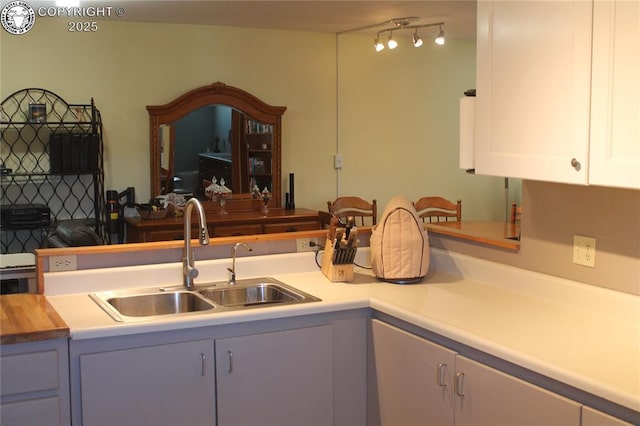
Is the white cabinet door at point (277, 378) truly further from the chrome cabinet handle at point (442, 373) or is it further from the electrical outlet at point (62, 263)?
the electrical outlet at point (62, 263)

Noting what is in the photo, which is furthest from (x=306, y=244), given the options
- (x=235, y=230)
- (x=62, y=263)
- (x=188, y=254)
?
(x=235, y=230)

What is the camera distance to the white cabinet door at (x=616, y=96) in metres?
2.05

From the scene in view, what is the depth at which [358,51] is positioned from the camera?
628cm

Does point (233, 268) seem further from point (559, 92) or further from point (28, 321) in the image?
point (559, 92)

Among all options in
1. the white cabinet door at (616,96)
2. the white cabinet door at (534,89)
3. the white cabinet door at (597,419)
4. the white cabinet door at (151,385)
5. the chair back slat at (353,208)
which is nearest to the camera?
the white cabinet door at (597,419)

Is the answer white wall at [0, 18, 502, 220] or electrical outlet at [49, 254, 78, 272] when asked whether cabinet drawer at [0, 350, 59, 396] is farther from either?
white wall at [0, 18, 502, 220]

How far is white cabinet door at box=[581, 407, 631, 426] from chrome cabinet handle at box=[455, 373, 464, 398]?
18.7 inches

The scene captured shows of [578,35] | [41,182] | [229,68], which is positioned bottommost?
[41,182]

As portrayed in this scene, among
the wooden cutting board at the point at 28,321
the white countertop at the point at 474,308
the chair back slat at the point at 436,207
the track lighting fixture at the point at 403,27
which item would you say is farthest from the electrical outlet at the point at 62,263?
the chair back slat at the point at 436,207

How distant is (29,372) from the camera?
7.76 feet

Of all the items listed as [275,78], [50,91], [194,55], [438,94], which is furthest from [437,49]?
[50,91]

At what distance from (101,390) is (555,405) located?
1408mm

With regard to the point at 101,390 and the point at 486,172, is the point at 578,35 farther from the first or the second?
the point at 101,390

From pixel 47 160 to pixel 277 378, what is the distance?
10.4ft
